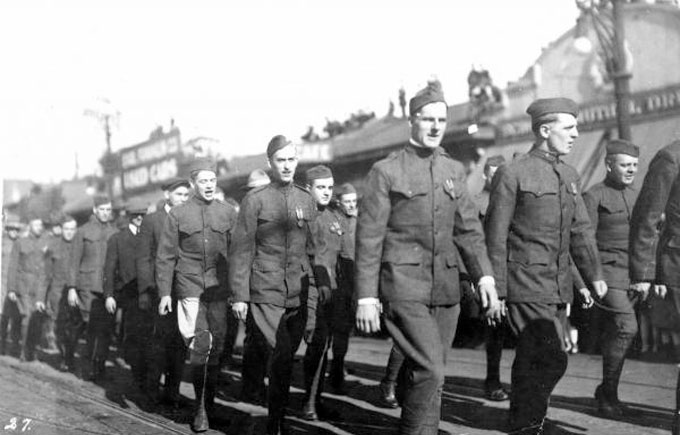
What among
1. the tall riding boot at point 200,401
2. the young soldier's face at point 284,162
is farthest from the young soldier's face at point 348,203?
the tall riding boot at point 200,401

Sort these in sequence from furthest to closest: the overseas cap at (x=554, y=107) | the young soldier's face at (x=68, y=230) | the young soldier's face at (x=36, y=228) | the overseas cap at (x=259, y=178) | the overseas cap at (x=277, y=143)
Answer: the young soldier's face at (x=36, y=228), the young soldier's face at (x=68, y=230), the overseas cap at (x=259, y=178), the overseas cap at (x=277, y=143), the overseas cap at (x=554, y=107)

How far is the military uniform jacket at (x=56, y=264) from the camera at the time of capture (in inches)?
474

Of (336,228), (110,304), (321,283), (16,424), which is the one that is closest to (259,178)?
(336,228)

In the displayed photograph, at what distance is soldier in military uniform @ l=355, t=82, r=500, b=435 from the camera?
452 centimetres

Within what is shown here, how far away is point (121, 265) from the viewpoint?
977 centimetres

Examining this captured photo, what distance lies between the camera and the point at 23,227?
14547mm

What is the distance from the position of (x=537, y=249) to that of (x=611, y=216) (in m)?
1.82

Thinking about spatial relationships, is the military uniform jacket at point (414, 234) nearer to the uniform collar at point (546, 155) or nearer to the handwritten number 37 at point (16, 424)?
the uniform collar at point (546, 155)

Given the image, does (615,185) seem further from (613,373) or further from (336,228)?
(336,228)

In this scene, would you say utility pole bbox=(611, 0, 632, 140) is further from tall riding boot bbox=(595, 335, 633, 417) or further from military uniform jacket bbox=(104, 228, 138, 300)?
military uniform jacket bbox=(104, 228, 138, 300)

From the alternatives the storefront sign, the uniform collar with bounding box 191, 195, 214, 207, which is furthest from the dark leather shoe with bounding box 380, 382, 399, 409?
the storefront sign

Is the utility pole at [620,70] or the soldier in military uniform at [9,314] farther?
the soldier in military uniform at [9,314]

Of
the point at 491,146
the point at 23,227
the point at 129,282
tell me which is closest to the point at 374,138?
the point at 491,146

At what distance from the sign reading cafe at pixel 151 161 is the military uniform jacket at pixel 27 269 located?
1508 centimetres
